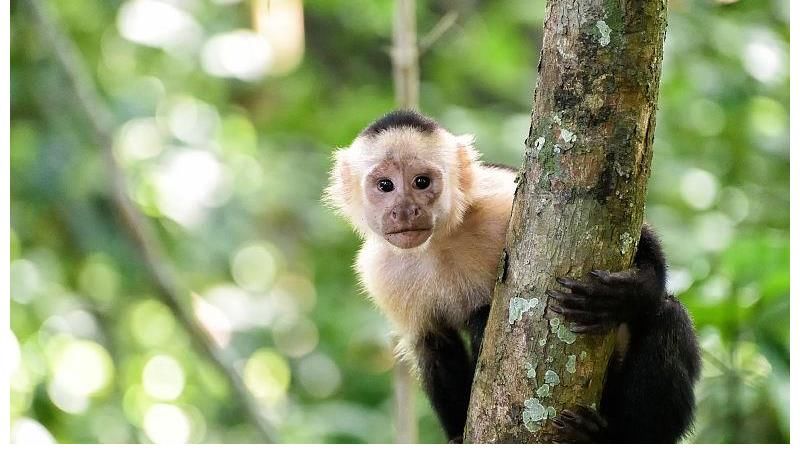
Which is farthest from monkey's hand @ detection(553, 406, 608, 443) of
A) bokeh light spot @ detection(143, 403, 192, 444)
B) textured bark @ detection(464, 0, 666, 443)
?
bokeh light spot @ detection(143, 403, 192, 444)

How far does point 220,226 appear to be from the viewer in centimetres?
562

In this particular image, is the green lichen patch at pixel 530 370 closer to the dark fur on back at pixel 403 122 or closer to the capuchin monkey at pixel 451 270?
the capuchin monkey at pixel 451 270

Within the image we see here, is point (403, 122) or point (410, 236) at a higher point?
point (403, 122)

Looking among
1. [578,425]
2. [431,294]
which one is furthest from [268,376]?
[578,425]

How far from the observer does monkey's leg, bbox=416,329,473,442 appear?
326 centimetres

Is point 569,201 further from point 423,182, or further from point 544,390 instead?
point 423,182

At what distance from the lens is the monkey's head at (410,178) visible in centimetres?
292

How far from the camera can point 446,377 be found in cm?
326

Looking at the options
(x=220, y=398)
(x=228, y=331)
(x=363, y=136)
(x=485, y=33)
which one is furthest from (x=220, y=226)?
(x=363, y=136)

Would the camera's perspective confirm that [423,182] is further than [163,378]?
No

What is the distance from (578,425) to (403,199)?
0.94 meters

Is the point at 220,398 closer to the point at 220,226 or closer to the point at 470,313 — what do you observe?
the point at 220,226

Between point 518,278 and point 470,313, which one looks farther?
point 470,313
